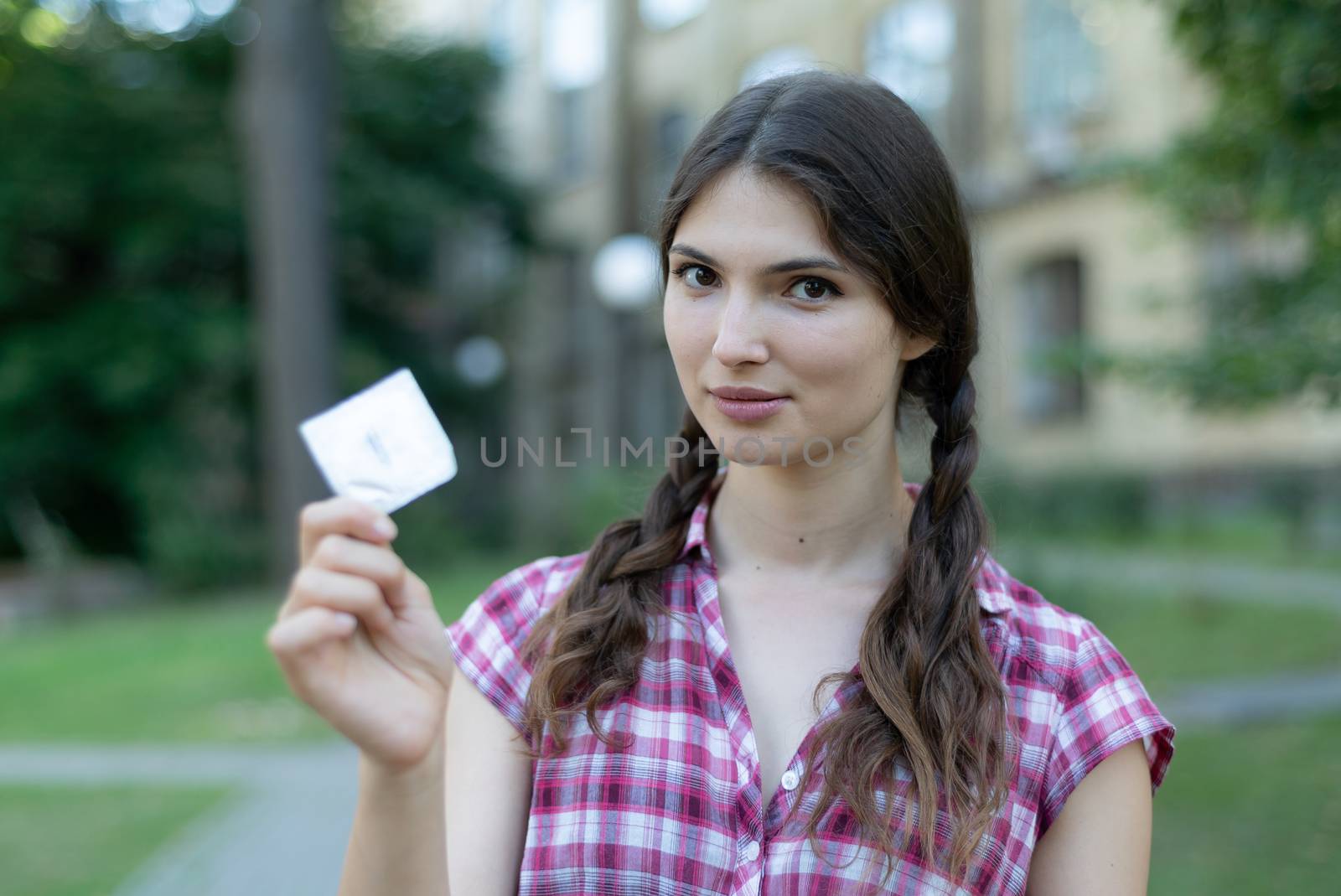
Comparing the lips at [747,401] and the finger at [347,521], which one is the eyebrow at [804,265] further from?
the finger at [347,521]

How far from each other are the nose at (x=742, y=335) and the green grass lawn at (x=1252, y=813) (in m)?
3.64

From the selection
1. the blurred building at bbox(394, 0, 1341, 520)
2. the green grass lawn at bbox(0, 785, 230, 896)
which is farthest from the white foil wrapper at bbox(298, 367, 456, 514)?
the blurred building at bbox(394, 0, 1341, 520)

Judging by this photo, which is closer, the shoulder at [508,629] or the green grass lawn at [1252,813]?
the shoulder at [508,629]

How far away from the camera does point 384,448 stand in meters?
1.24

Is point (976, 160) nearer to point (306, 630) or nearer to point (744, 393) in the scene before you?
point (744, 393)

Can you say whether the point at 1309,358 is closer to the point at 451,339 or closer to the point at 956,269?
the point at 956,269

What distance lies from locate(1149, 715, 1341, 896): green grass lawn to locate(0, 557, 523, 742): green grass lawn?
14.8 feet

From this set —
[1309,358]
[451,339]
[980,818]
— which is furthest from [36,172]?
[980,818]

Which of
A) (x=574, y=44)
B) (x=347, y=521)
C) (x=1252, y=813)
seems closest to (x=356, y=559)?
(x=347, y=521)

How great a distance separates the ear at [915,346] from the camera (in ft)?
6.38

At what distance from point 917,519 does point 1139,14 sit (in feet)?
41.3

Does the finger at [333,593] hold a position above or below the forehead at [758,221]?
below

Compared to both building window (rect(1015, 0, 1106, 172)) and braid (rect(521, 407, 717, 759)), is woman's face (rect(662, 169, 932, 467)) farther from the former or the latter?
building window (rect(1015, 0, 1106, 172))

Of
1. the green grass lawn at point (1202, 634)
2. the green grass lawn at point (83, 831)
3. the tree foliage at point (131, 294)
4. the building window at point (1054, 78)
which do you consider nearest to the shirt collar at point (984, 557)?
the green grass lawn at point (83, 831)
